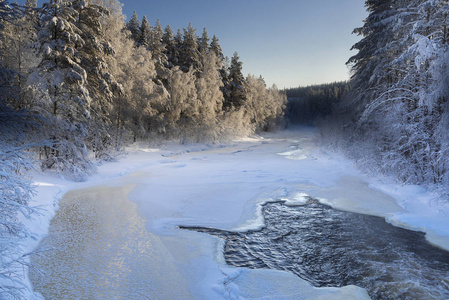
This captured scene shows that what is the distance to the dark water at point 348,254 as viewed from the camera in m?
4.41

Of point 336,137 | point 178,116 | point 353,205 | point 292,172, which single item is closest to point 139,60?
point 178,116

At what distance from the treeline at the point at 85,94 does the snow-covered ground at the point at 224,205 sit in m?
1.01

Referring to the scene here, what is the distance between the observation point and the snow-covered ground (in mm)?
4367

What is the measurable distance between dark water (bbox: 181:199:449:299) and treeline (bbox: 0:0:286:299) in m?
3.94

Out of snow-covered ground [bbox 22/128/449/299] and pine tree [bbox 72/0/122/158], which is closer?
snow-covered ground [bbox 22/128/449/299]

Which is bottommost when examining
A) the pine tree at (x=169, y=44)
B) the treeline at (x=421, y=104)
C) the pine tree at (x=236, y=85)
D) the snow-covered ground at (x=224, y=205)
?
the snow-covered ground at (x=224, y=205)

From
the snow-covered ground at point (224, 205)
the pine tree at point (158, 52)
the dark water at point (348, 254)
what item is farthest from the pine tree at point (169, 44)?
the dark water at point (348, 254)

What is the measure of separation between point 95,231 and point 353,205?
301 inches

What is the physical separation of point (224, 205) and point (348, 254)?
426cm

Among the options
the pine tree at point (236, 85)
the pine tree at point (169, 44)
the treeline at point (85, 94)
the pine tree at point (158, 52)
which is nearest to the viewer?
the treeline at point (85, 94)

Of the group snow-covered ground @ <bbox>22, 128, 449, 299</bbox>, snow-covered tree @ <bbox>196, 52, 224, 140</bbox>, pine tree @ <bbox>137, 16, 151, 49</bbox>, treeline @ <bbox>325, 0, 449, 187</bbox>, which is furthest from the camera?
pine tree @ <bbox>137, 16, 151, 49</bbox>

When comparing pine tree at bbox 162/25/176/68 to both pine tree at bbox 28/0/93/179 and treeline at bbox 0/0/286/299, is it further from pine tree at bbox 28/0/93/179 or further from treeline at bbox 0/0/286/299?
pine tree at bbox 28/0/93/179

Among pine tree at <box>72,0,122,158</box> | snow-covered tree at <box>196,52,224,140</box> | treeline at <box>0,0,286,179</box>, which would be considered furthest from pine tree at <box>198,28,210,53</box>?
pine tree at <box>72,0,122,158</box>

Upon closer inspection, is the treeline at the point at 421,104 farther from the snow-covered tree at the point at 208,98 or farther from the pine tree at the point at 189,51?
the pine tree at the point at 189,51
